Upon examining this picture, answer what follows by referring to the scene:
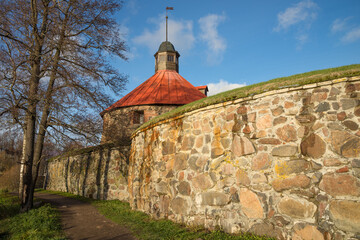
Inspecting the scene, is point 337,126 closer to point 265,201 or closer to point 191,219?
point 265,201

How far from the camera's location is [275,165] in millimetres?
4277

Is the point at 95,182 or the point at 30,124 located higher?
the point at 30,124

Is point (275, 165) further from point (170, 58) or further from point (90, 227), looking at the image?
point (170, 58)

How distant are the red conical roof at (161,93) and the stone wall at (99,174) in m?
4.33

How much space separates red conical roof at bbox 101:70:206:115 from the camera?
687 inches

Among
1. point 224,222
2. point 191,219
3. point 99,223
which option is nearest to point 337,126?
point 224,222

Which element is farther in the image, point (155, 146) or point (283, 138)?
point (155, 146)

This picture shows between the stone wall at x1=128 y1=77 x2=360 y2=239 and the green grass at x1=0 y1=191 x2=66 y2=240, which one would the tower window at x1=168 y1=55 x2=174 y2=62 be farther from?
the stone wall at x1=128 y1=77 x2=360 y2=239

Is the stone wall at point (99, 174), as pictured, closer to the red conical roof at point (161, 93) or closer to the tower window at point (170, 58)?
the red conical roof at point (161, 93)

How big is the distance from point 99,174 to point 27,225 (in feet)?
21.6

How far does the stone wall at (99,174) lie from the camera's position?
11.5 meters

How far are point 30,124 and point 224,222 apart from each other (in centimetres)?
734

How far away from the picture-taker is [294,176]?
4.04m

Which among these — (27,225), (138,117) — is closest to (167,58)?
(138,117)
